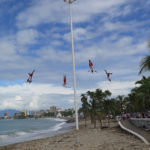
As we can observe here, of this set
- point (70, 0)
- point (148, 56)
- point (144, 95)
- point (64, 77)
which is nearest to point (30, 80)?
point (64, 77)

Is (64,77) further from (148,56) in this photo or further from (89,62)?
(148,56)

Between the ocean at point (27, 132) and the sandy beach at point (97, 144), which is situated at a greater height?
the sandy beach at point (97, 144)

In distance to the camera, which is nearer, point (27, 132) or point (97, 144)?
point (97, 144)

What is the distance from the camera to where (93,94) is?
120 feet

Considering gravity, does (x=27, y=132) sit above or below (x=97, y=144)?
below

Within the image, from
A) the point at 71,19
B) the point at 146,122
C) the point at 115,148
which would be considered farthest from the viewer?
the point at 146,122

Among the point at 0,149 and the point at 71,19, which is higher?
the point at 71,19

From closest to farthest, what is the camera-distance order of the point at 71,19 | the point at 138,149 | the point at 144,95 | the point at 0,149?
1. the point at 138,149
2. the point at 71,19
3. the point at 0,149
4. the point at 144,95

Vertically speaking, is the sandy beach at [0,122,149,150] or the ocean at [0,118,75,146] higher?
the sandy beach at [0,122,149,150]

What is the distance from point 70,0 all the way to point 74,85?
665 centimetres

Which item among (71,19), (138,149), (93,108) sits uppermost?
(71,19)

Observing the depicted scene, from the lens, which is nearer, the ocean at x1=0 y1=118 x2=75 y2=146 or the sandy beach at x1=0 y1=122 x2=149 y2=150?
the sandy beach at x1=0 y1=122 x2=149 y2=150

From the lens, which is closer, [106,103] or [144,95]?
[144,95]

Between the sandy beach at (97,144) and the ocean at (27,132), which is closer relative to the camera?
the sandy beach at (97,144)
